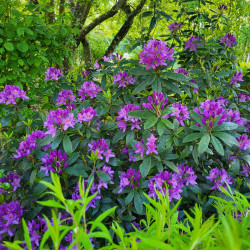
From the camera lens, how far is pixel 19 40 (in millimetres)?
2639

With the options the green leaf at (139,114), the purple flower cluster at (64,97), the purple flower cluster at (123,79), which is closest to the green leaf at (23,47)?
the purple flower cluster at (64,97)

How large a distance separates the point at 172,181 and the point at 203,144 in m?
0.30

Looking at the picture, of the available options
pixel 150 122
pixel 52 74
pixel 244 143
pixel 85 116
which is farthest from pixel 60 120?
pixel 244 143

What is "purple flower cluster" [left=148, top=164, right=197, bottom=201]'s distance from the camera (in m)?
1.34

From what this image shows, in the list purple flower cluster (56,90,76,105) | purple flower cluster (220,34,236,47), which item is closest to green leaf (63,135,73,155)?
purple flower cluster (56,90,76,105)

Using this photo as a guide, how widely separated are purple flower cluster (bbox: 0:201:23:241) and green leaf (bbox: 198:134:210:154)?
3.73 ft

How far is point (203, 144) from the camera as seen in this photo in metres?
1.39

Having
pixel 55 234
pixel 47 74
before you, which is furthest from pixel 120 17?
pixel 55 234

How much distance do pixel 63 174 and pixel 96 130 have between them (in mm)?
407

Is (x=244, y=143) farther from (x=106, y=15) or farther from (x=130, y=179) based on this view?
(x=106, y=15)

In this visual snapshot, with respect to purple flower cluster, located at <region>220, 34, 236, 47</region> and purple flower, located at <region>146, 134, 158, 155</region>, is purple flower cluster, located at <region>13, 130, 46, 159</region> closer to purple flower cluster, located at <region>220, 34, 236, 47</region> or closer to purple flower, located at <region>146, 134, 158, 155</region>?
purple flower, located at <region>146, 134, 158, 155</region>

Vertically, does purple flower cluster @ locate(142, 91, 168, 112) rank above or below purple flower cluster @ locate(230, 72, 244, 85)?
below

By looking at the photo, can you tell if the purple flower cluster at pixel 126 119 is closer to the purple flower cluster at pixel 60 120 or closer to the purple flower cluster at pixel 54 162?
the purple flower cluster at pixel 60 120

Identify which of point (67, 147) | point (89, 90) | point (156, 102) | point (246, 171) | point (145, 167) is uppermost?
point (89, 90)
